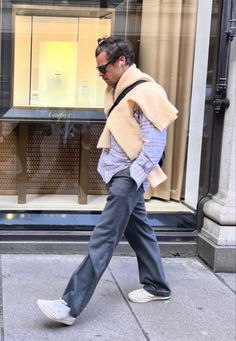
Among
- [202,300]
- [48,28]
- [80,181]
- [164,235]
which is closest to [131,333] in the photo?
[202,300]

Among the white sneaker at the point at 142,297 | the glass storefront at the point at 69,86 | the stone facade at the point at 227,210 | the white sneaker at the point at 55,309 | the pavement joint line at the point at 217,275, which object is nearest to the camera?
the white sneaker at the point at 55,309

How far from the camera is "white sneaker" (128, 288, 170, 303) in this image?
13.7 feet

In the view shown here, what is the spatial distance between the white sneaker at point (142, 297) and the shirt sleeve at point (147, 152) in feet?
3.10

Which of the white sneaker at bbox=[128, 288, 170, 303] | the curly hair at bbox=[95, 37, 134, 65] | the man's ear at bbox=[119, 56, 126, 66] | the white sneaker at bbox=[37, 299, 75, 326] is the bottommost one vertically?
the white sneaker at bbox=[128, 288, 170, 303]

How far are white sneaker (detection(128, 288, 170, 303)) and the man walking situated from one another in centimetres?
60

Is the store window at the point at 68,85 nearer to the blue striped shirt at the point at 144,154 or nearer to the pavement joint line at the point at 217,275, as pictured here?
the pavement joint line at the point at 217,275

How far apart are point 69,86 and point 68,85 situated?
0.04 ft

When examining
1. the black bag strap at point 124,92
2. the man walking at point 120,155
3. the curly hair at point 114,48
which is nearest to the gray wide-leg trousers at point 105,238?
the man walking at point 120,155

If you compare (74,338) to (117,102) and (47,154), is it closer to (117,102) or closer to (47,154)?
(117,102)

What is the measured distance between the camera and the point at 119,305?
4.11 meters

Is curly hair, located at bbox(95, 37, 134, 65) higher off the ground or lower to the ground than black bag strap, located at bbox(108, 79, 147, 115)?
higher

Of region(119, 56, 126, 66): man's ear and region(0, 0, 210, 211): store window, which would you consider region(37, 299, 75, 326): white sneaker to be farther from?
region(0, 0, 210, 211): store window

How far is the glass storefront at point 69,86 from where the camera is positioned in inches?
210

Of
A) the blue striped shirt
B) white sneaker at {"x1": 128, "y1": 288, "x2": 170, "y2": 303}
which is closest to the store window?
white sneaker at {"x1": 128, "y1": 288, "x2": 170, "y2": 303}
